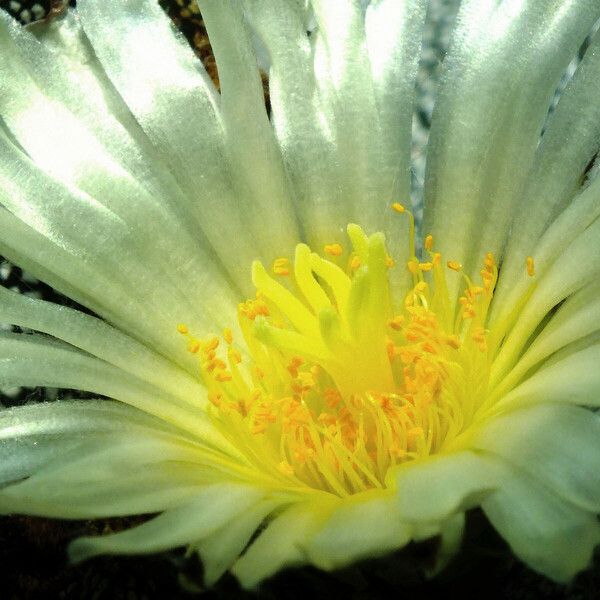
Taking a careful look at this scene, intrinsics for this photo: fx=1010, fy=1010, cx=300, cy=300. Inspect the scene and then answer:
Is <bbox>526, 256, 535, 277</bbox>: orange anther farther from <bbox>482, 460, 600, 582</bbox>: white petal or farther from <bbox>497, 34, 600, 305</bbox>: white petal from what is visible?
<bbox>482, 460, 600, 582</bbox>: white petal

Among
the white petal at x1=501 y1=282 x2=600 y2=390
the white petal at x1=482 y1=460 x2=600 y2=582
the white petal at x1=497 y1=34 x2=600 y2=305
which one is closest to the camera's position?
the white petal at x1=482 y1=460 x2=600 y2=582

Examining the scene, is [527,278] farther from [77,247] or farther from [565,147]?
[77,247]

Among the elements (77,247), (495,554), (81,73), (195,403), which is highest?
(81,73)

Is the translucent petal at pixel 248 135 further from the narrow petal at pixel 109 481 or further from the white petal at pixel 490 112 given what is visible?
the narrow petal at pixel 109 481

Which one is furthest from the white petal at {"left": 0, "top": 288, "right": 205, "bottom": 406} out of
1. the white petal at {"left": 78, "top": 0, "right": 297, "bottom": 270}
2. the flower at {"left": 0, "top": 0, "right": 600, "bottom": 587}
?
the white petal at {"left": 78, "top": 0, "right": 297, "bottom": 270}

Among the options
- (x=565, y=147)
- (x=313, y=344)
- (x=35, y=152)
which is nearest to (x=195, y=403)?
(x=313, y=344)

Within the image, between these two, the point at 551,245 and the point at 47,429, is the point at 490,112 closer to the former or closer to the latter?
the point at 551,245

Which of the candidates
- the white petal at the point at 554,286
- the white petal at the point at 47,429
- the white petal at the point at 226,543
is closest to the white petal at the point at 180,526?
the white petal at the point at 226,543
